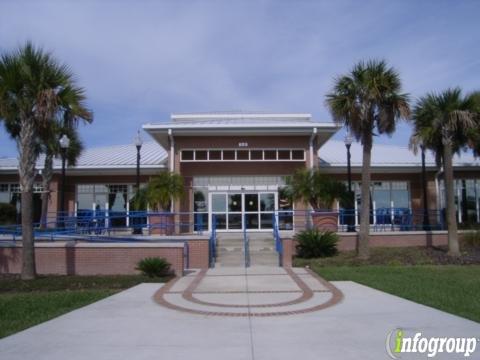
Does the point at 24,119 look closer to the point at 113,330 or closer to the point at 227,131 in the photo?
the point at 113,330

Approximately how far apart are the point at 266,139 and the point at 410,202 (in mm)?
9935

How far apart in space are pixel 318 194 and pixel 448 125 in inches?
221

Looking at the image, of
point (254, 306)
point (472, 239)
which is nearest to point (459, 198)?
point (472, 239)

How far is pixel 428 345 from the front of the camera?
649 cm

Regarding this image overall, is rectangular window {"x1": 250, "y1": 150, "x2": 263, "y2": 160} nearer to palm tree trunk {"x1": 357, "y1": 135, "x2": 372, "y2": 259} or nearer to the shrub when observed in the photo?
palm tree trunk {"x1": 357, "y1": 135, "x2": 372, "y2": 259}

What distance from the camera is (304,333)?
7242 mm

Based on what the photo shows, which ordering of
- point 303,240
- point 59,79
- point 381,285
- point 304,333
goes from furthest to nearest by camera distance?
point 303,240 → point 59,79 → point 381,285 → point 304,333

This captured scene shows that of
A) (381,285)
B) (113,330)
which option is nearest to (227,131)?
(381,285)

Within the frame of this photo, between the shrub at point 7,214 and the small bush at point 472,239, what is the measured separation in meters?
22.9

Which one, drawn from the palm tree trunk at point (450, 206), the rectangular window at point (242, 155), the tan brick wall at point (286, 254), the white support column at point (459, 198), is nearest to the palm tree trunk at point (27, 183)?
the tan brick wall at point (286, 254)

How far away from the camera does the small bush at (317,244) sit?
18.1 m

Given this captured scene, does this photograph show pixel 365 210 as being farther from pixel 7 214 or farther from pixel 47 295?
pixel 7 214

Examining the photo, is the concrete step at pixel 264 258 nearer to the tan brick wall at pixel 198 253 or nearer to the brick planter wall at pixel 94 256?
the tan brick wall at pixel 198 253

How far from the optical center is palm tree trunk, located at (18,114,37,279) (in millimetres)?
13758
